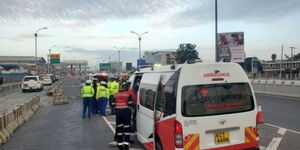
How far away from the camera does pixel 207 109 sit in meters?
5.59

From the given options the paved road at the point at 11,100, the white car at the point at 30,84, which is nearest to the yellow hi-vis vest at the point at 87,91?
the paved road at the point at 11,100

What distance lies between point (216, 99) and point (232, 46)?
2789cm

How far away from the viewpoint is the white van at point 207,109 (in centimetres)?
544

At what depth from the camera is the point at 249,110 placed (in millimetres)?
5871

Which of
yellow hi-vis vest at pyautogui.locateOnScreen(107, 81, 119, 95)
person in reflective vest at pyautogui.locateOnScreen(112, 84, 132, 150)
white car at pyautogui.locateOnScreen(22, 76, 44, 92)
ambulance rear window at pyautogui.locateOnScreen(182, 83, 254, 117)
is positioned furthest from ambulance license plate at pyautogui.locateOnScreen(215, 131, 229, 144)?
white car at pyautogui.locateOnScreen(22, 76, 44, 92)

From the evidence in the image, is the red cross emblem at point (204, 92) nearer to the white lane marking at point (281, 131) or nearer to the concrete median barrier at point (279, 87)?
the white lane marking at point (281, 131)

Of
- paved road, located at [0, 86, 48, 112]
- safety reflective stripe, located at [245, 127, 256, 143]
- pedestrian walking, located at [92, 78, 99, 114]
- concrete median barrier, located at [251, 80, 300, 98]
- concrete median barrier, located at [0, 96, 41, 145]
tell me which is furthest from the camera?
concrete median barrier, located at [251, 80, 300, 98]

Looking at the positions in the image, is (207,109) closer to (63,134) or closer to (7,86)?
(63,134)

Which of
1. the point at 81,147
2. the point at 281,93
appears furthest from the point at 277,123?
the point at 281,93

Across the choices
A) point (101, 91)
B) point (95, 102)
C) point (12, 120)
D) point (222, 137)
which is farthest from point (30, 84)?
point (222, 137)

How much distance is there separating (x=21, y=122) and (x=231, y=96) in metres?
9.95

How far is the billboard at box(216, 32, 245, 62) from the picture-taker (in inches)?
1264

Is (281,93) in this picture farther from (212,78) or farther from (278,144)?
(212,78)

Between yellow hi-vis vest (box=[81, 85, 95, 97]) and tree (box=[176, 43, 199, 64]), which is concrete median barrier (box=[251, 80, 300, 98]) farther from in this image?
tree (box=[176, 43, 199, 64])
